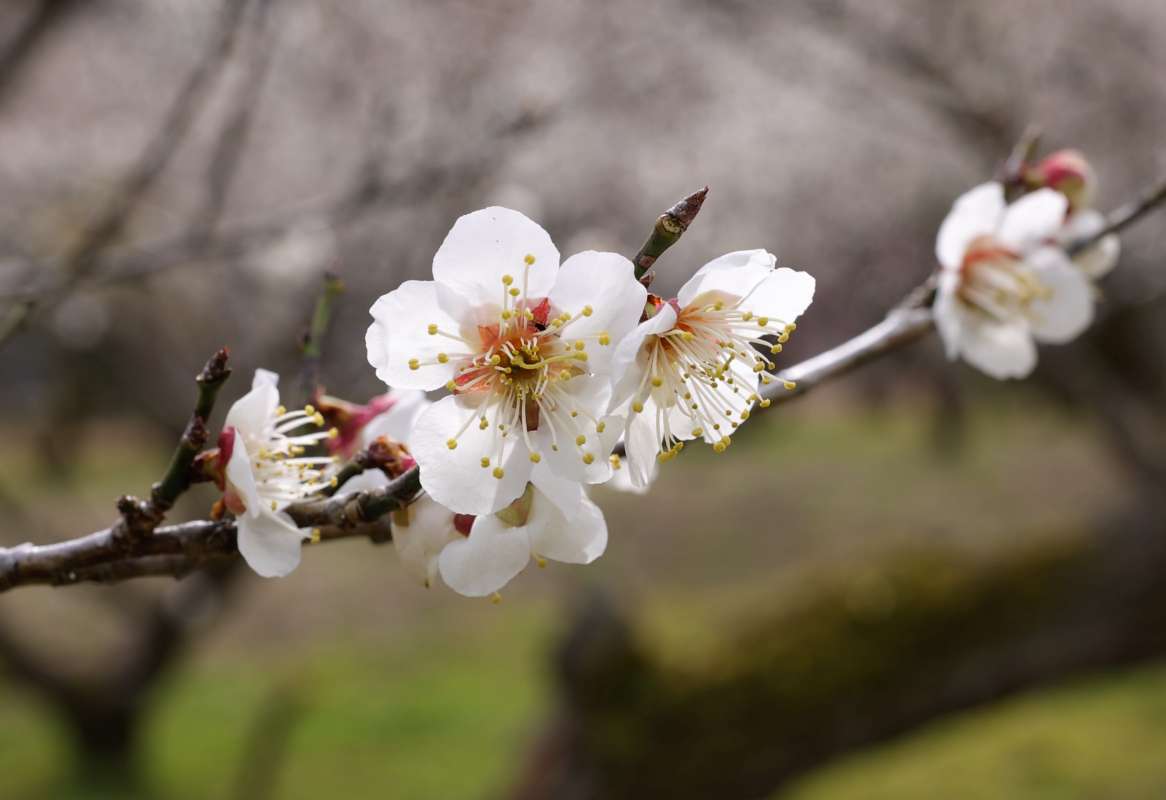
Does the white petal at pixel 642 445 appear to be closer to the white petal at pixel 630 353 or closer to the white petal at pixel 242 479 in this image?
the white petal at pixel 630 353

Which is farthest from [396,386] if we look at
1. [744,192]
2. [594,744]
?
[744,192]

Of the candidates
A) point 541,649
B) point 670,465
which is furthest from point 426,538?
point 670,465

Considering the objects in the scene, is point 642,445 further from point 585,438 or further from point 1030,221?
point 1030,221

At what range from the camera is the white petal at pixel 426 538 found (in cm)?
66

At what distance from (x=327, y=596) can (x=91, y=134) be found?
2798mm

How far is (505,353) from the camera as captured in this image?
27.0 inches

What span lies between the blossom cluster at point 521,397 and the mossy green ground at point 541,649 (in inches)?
70.4

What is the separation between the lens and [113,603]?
3.42 meters

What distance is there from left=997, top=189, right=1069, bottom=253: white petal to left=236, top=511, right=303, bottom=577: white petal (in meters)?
0.75

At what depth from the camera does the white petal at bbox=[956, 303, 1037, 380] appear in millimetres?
1008

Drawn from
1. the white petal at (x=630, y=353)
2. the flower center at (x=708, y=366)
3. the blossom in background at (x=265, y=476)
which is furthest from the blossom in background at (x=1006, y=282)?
the blossom in background at (x=265, y=476)

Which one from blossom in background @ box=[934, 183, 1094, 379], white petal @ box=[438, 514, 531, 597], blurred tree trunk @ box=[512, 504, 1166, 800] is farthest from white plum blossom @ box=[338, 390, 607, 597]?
blurred tree trunk @ box=[512, 504, 1166, 800]

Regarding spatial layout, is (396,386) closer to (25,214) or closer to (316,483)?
(316,483)

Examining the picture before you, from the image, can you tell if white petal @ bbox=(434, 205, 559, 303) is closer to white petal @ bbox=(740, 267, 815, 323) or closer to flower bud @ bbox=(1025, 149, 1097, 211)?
white petal @ bbox=(740, 267, 815, 323)
